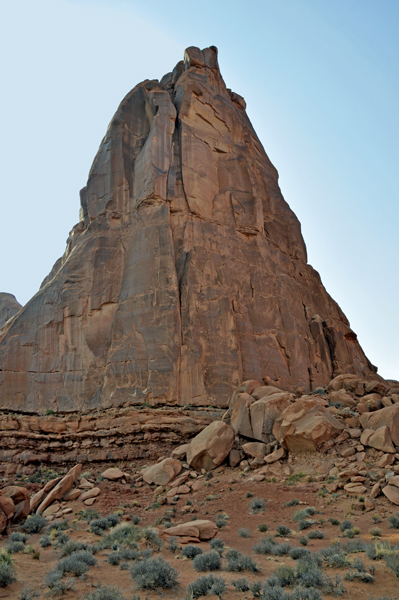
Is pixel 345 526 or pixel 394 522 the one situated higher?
pixel 394 522

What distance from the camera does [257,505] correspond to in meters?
16.8

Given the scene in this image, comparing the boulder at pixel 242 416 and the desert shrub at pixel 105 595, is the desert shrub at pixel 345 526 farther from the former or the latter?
the desert shrub at pixel 105 595

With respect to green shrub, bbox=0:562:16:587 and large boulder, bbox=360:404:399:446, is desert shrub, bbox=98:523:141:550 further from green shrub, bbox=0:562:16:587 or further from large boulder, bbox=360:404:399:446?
large boulder, bbox=360:404:399:446

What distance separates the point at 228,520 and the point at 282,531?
2681 millimetres

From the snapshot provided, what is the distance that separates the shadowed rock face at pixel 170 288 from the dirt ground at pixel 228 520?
563 cm

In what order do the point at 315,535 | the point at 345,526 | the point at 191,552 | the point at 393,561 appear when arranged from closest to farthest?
the point at 393,561, the point at 191,552, the point at 315,535, the point at 345,526

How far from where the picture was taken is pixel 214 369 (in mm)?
25625

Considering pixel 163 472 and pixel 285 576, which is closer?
pixel 285 576

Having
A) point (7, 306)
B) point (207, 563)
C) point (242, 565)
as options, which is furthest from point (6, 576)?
point (7, 306)

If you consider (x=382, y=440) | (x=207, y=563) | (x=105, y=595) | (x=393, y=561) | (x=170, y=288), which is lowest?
(x=207, y=563)

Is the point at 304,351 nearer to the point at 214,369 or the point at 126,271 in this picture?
the point at 214,369

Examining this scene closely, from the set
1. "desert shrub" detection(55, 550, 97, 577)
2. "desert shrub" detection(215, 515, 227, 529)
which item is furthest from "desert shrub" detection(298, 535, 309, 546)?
"desert shrub" detection(55, 550, 97, 577)

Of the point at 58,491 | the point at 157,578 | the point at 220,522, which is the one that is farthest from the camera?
the point at 58,491

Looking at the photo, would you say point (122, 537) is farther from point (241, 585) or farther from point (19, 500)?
point (241, 585)
